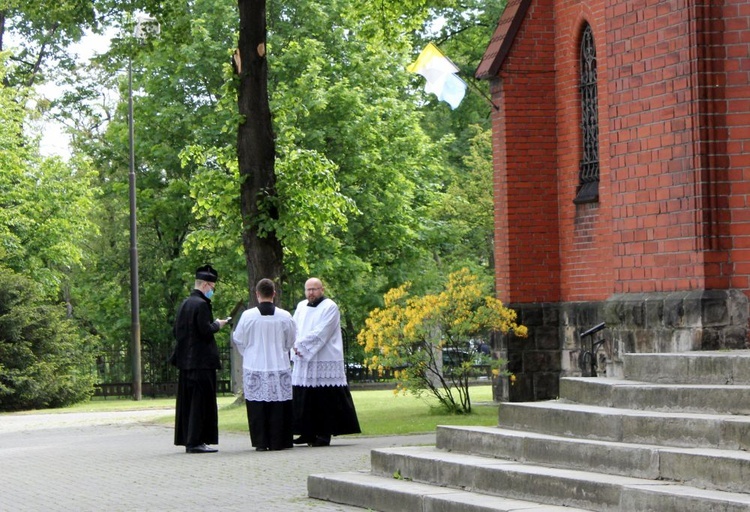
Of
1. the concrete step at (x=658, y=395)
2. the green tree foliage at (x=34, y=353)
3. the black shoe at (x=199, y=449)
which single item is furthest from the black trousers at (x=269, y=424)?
the green tree foliage at (x=34, y=353)

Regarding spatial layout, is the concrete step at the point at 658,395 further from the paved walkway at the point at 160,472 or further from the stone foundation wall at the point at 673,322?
the paved walkway at the point at 160,472

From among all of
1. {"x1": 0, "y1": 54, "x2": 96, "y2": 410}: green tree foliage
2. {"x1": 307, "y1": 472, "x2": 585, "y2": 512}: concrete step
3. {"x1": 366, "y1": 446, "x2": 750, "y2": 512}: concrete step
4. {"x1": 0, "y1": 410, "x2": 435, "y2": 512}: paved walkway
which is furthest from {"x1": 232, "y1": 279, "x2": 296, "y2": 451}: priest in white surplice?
{"x1": 0, "y1": 54, "x2": 96, "y2": 410}: green tree foliage

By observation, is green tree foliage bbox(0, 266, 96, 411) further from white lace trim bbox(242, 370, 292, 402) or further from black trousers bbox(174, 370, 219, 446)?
white lace trim bbox(242, 370, 292, 402)

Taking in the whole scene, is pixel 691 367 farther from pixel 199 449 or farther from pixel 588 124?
pixel 588 124

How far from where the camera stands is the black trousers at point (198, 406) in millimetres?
16328

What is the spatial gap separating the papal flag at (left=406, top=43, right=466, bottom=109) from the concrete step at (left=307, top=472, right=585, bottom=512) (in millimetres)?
14251

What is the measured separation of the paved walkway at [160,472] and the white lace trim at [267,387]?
636mm

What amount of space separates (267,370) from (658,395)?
7.31 metres

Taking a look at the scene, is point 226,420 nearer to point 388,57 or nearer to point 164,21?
point 164,21

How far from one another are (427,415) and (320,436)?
3.90 meters

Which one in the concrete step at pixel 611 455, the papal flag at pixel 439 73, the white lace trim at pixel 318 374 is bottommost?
the concrete step at pixel 611 455

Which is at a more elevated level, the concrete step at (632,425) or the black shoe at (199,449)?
the concrete step at (632,425)

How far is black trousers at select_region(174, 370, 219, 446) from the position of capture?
16328mm

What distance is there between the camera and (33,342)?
3228 centimetres
